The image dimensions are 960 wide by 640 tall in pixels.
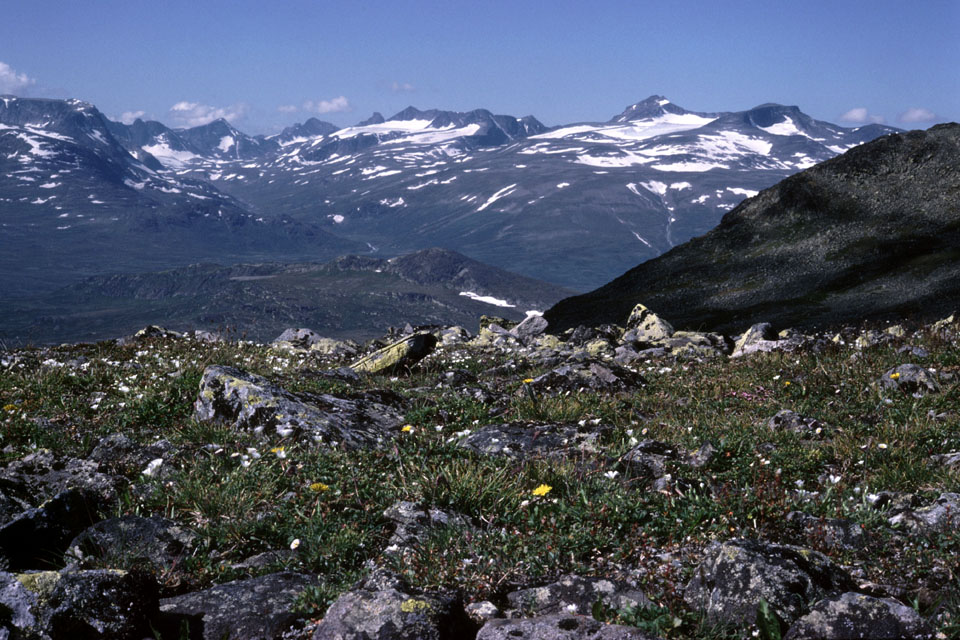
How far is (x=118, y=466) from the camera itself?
7.32 m

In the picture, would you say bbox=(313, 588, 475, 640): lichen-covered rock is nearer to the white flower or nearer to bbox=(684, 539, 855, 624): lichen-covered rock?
bbox=(684, 539, 855, 624): lichen-covered rock

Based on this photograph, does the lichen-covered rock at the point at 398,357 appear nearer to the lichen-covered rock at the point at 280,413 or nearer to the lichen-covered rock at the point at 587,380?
the lichen-covered rock at the point at 587,380

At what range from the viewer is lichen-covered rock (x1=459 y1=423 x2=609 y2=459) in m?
8.12

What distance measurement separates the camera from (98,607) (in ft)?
13.7

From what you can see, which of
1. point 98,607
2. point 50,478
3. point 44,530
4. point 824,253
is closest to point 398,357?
point 50,478

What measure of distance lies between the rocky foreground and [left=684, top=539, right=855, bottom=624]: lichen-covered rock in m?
0.02

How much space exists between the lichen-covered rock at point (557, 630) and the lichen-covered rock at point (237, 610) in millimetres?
1458

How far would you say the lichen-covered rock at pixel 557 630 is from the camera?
3932 mm

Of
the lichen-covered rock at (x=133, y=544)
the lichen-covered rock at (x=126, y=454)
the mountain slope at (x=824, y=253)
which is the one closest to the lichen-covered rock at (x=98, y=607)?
the lichen-covered rock at (x=133, y=544)

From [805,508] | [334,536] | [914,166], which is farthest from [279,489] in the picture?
[914,166]

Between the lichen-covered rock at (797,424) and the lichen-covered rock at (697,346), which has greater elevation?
the lichen-covered rock at (797,424)

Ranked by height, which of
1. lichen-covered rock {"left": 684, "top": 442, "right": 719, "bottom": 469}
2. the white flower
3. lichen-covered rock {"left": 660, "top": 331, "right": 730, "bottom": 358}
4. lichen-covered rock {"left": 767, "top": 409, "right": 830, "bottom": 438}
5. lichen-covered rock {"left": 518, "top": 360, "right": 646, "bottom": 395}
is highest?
lichen-covered rock {"left": 684, "top": 442, "right": 719, "bottom": 469}

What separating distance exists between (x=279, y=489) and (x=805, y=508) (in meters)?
5.14

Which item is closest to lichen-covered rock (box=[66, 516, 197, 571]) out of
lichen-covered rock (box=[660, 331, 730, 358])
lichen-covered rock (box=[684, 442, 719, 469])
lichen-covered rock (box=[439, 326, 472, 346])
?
lichen-covered rock (box=[684, 442, 719, 469])
